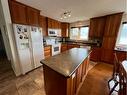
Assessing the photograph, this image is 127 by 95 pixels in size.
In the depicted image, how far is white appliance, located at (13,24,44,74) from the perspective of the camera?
7.39 feet

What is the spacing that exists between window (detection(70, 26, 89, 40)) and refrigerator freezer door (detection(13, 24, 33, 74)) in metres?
3.52

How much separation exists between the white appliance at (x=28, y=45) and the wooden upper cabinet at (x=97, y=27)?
2.75 m

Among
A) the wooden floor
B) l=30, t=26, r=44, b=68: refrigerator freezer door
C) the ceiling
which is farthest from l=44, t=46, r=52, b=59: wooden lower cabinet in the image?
the ceiling

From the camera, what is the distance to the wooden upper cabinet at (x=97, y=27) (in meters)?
3.48

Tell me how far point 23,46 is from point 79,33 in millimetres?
3721

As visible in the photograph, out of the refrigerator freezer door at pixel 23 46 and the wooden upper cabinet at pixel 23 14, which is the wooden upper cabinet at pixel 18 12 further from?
the refrigerator freezer door at pixel 23 46

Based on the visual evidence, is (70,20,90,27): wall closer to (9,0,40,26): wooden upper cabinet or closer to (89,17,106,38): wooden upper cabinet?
(89,17,106,38): wooden upper cabinet

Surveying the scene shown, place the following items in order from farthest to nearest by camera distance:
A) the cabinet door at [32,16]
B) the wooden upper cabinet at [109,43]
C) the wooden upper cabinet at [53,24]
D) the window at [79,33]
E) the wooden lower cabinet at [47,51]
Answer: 1. the window at [79,33]
2. the wooden upper cabinet at [53,24]
3. the wooden lower cabinet at [47,51]
4. the wooden upper cabinet at [109,43]
5. the cabinet door at [32,16]

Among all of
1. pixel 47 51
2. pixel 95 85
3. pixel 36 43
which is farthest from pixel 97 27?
pixel 36 43

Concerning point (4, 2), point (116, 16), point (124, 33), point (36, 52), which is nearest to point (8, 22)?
point (4, 2)

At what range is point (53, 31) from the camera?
433cm

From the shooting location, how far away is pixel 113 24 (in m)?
3.10

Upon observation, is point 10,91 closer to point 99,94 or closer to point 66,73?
point 66,73

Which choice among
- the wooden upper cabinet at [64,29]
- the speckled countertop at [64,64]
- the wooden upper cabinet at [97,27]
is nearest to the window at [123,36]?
the wooden upper cabinet at [97,27]
